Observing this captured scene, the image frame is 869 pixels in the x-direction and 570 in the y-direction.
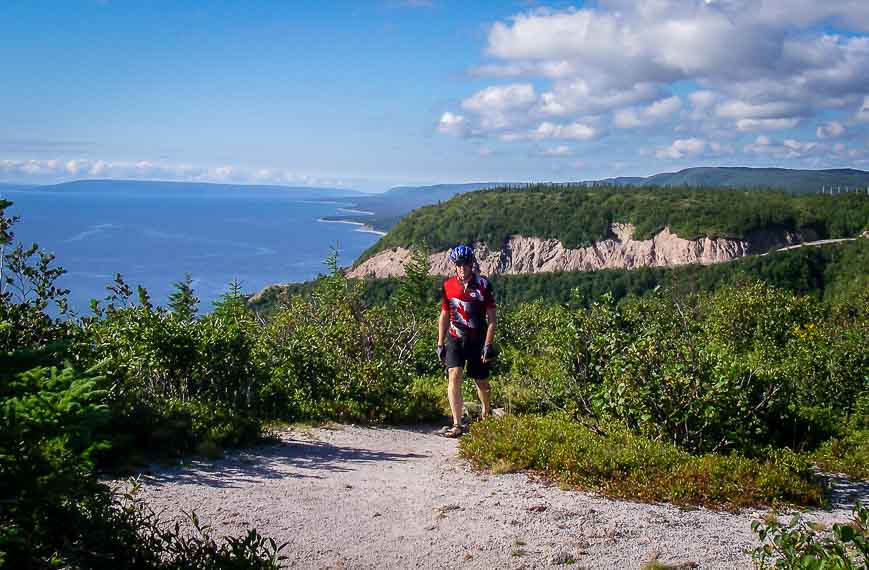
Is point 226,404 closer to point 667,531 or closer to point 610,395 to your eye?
point 610,395

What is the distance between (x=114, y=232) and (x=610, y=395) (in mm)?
92290

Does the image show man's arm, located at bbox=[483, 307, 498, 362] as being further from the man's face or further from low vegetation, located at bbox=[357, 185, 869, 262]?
low vegetation, located at bbox=[357, 185, 869, 262]

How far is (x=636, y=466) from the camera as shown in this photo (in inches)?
239

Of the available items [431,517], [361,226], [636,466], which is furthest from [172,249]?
[361,226]

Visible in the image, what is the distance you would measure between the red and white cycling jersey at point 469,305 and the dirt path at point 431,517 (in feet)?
5.71

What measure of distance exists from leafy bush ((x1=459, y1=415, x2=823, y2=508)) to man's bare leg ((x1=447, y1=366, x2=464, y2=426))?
1.15 m

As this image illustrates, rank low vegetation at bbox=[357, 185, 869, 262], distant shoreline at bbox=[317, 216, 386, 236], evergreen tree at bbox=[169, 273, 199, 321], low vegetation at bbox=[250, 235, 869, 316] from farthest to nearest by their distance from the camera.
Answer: distant shoreline at bbox=[317, 216, 386, 236]
low vegetation at bbox=[357, 185, 869, 262]
low vegetation at bbox=[250, 235, 869, 316]
evergreen tree at bbox=[169, 273, 199, 321]

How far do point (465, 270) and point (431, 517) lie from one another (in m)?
3.25

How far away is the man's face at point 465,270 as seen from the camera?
8023mm

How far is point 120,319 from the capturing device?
8094mm

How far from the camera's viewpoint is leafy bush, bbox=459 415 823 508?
570 cm

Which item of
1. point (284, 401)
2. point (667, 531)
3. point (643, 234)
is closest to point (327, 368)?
point (284, 401)

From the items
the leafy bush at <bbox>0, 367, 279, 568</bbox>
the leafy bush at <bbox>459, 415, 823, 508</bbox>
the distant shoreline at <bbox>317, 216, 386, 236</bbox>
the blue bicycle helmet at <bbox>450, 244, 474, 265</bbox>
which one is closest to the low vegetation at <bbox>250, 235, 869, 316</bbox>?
the blue bicycle helmet at <bbox>450, 244, 474, 265</bbox>

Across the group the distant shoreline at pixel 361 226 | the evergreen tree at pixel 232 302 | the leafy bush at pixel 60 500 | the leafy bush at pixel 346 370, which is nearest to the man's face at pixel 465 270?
the leafy bush at pixel 346 370
